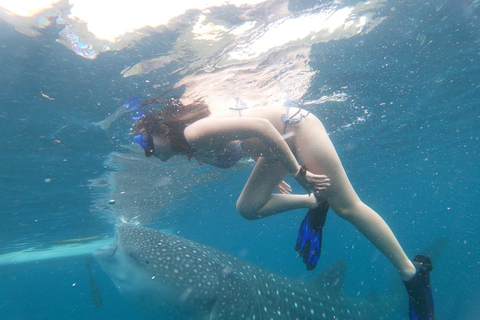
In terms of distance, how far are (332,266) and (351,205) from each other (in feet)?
16.6

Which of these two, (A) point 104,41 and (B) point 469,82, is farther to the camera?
(B) point 469,82

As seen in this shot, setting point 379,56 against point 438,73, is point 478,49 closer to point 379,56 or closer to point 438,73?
point 438,73

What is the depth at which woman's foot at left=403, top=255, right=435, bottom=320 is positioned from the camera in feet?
12.4

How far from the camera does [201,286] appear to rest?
5.26 metres

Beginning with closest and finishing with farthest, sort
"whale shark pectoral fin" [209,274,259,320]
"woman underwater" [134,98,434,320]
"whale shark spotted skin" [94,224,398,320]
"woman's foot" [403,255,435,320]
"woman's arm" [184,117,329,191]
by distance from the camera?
"woman's arm" [184,117,329,191]
"woman underwater" [134,98,434,320]
"woman's foot" [403,255,435,320]
"whale shark pectoral fin" [209,274,259,320]
"whale shark spotted skin" [94,224,398,320]

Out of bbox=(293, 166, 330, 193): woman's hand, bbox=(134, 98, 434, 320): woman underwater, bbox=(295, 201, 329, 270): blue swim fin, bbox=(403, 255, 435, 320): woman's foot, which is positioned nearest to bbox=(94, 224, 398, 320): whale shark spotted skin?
bbox=(295, 201, 329, 270): blue swim fin

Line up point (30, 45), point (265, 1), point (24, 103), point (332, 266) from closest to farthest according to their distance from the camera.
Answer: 1. point (30, 45)
2. point (265, 1)
3. point (24, 103)
4. point (332, 266)

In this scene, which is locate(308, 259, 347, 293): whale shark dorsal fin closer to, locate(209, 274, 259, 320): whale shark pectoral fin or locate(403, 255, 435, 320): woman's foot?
locate(209, 274, 259, 320): whale shark pectoral fin

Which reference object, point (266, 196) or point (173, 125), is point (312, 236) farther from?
point (173, 125)

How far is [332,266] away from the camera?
7793mm

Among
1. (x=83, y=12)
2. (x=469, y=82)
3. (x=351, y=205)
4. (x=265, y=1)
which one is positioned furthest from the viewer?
(x=469, y=82)

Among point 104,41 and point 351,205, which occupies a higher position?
point 104,41

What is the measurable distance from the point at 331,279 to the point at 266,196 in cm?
479

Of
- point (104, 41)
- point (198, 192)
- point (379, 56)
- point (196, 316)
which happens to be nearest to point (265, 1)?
point (104, 41)
